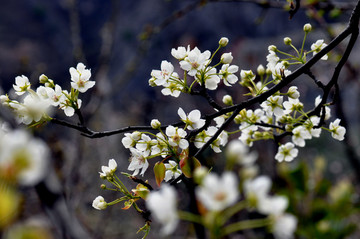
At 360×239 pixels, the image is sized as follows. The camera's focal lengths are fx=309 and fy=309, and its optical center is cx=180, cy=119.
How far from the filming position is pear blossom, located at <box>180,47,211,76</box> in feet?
1.82

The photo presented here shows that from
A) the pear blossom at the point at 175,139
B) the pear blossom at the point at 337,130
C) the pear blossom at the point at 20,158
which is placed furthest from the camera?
the pear blossom at the point at 337,130

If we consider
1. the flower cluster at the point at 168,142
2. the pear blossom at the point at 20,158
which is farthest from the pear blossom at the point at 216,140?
the pear blossom at the point at 20,158

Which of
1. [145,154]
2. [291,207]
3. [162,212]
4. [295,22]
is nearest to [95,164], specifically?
[291,207]

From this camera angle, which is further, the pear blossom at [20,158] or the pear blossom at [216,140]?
the pear blossom at [216,140]

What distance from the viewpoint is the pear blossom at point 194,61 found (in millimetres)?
556

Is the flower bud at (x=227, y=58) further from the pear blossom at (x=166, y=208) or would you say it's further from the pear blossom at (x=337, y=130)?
the pear blossom at (x=166, y=208)

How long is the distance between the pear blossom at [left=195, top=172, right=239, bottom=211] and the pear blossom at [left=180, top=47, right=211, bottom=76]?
0.32 m

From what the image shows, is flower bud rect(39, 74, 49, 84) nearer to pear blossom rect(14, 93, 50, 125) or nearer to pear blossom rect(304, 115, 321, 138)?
pear blossom rect(14, 93, 50, 125)

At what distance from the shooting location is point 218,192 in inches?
10.4

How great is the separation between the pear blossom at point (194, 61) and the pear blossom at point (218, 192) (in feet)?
1.06

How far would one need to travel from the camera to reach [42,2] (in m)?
10.5

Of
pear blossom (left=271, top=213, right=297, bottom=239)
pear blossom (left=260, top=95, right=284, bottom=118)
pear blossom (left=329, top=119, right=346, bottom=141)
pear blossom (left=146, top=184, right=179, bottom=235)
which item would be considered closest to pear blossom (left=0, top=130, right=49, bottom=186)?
pear blossom (left=146, top=184, right=179, bottom=235)

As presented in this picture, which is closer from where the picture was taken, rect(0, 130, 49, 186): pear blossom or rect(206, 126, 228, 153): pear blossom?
rect(0, 130, 49, 186): pear blossom

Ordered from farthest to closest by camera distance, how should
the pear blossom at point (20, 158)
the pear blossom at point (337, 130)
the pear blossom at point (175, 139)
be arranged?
the pear blossom at point (337, 130), the pear blossom at point (175, 139), the pear blossom at point (20, 158)
